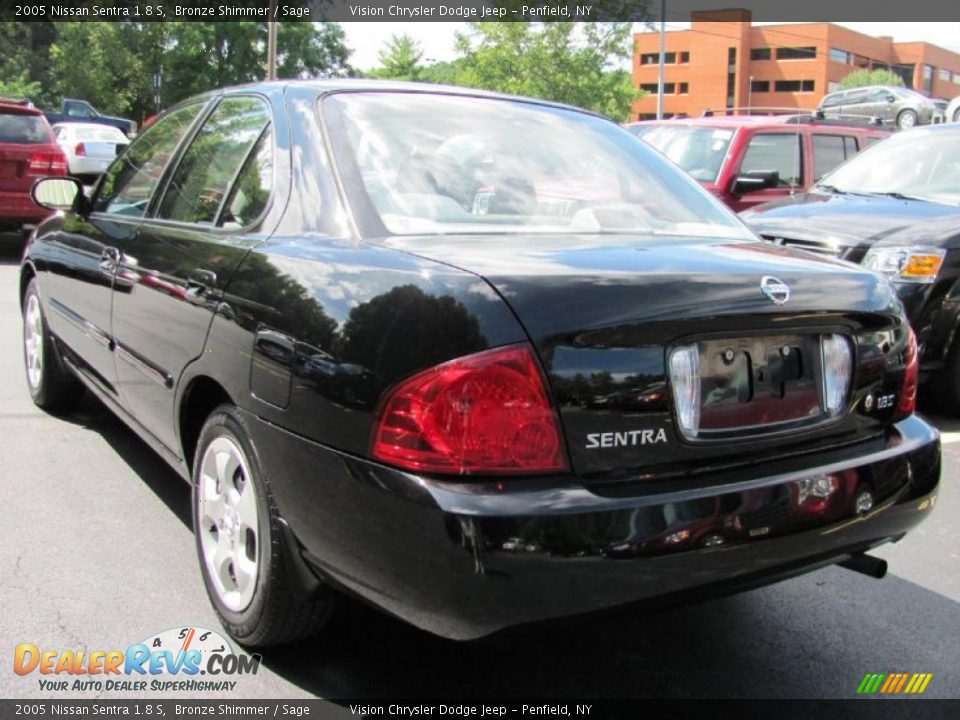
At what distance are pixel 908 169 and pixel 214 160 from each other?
5324mm

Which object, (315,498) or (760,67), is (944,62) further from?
(315,498)

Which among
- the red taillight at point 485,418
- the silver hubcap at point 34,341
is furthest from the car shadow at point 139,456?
the red taillight at point 485,418

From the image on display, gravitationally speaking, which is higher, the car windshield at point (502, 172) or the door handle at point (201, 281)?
the car windshield at point (502, 172)

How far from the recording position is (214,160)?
3393 millimetres

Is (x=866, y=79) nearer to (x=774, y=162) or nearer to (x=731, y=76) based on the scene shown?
(x=731, y=76)

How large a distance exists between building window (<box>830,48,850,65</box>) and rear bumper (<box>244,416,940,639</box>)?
84.4 meters

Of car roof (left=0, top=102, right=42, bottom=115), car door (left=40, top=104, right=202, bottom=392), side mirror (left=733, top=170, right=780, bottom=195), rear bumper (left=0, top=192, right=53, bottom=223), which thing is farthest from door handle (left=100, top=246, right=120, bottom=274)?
car roof (left=0, top=102, right=42, bottom=115)

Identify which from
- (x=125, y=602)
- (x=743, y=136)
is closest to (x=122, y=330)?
(x=125, y=602)

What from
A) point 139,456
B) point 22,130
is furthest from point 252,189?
point 22,130

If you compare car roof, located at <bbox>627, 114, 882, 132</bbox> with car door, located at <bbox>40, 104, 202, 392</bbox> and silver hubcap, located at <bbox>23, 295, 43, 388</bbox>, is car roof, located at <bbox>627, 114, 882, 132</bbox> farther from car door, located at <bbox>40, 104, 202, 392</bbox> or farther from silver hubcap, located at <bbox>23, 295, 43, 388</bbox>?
silver hubcap, located at <bbox>23, 295, 43, 388</bbox>

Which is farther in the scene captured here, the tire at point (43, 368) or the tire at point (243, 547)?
the tire at point (43, 368)

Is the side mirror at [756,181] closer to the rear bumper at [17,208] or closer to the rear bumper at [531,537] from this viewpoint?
the rear bumper at [531,537]

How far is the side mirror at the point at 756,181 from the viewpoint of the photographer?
26.8 ft

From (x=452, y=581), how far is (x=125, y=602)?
1.51 meters
